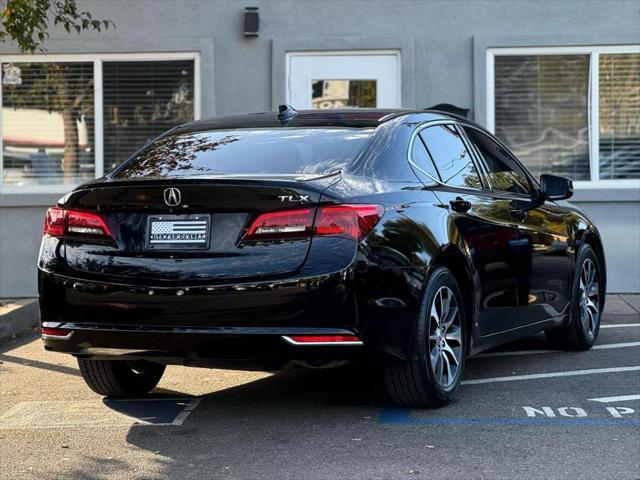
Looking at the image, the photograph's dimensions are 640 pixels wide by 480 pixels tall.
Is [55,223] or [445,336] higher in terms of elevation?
[55,223]

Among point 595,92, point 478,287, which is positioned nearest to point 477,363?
point 478,287

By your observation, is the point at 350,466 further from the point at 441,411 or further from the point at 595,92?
the point at 595,92

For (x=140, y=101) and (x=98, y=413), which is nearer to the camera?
(x=98, y=413)

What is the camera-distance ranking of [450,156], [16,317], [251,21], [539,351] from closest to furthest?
[450,156]
[539,351]
[16,317]
[251,21]

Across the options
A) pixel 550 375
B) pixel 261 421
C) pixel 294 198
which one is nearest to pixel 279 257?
pixel 294 198

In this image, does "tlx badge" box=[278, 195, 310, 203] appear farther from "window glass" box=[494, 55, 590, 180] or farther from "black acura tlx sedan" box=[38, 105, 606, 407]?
"window glass" box=[494, 55, 590, 180]

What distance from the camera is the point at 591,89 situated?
11.8 meters

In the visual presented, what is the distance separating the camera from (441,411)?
5926mm

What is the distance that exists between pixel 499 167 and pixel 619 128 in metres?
5.03

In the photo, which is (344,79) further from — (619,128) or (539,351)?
(539,351)

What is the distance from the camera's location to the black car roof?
632 cm

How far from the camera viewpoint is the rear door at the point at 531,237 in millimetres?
7004

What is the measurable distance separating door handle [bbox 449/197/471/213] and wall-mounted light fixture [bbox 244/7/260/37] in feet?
19.4

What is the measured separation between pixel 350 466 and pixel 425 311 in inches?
41.6
